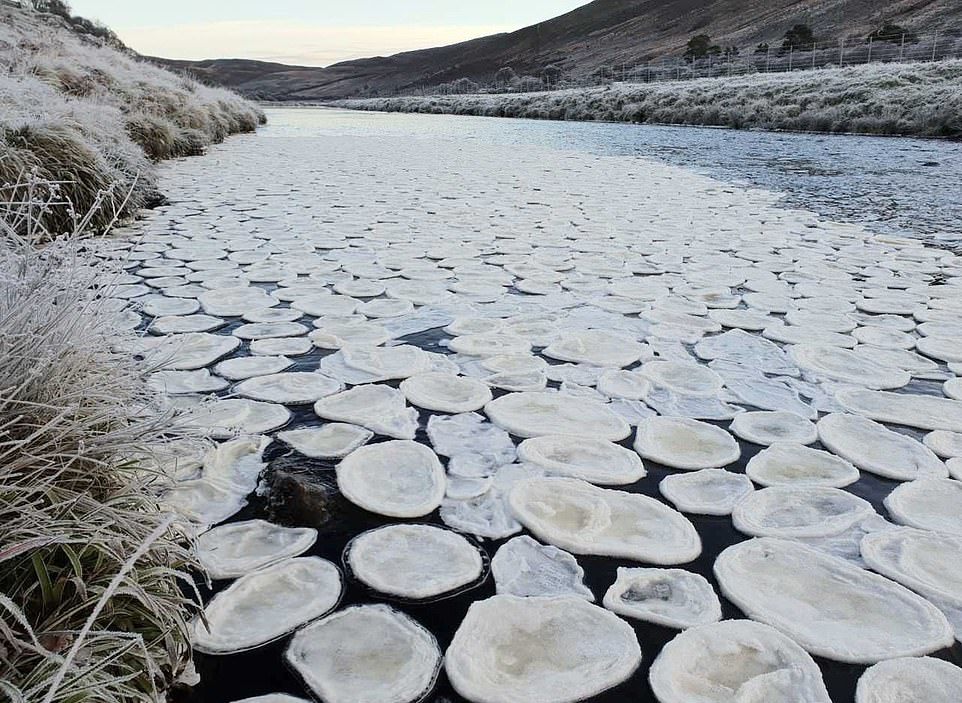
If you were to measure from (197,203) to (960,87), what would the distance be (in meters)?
12.7

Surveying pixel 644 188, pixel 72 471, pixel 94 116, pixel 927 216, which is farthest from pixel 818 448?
pixel 94 116

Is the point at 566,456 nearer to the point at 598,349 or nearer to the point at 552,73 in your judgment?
the point at 598,349

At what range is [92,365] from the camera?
116cm

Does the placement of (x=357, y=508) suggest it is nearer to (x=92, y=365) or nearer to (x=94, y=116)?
(x=92, y=365)

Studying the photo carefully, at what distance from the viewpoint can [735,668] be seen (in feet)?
3.22

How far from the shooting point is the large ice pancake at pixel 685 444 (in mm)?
1553

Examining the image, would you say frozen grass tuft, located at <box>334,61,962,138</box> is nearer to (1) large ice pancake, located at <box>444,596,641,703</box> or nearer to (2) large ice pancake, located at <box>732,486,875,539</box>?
(2) large ice pancake, located at <box>732,486,875,539</box>

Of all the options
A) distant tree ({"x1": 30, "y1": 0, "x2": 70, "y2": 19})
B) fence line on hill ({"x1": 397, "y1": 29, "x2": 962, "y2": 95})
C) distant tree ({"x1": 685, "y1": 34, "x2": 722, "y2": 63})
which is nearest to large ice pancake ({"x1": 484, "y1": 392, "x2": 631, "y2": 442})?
fence line on hill ({"x1": 397, "y1": 29, "x2": 962, "y2": 95})

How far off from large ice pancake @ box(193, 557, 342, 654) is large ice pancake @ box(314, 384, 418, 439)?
1.70 ft

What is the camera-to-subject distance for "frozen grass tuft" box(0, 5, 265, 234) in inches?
146

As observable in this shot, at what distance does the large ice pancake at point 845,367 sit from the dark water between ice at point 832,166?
92.8 inches

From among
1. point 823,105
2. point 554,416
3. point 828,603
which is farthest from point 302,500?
point 823,105

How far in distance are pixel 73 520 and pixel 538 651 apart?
0.67 metres

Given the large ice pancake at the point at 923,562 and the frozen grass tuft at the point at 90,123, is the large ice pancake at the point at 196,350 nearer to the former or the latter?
the frozen grass tuft at the point at 90,123
